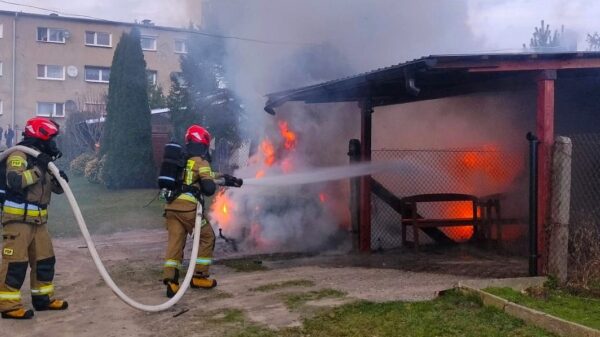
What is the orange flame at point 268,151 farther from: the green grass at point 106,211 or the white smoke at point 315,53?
the green grass at point 106,211

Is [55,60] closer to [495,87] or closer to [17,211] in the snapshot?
[495,87]

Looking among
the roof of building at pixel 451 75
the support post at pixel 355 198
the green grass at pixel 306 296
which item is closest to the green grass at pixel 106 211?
the roof of building at pixel 451 75

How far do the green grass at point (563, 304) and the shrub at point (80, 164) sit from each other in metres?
21.2

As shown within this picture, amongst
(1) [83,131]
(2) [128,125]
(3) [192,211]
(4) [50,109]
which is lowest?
(3) [192,211]

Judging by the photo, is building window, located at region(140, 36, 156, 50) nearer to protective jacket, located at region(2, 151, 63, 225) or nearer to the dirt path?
the dirt path

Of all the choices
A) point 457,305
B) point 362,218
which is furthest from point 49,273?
point 362,218

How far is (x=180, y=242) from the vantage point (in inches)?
266

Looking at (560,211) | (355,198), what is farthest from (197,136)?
(560,211)

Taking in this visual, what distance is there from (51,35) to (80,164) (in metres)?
12.1

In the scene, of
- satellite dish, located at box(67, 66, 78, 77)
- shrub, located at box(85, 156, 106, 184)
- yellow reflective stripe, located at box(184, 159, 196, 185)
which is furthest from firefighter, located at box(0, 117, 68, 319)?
satellite dish, located at box(67, 66, 78, 77)

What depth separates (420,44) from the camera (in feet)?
46.6

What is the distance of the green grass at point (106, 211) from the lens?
1334cm

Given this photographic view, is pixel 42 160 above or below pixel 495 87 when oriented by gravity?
below

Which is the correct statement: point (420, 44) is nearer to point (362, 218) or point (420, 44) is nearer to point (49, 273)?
point (362, 218)
